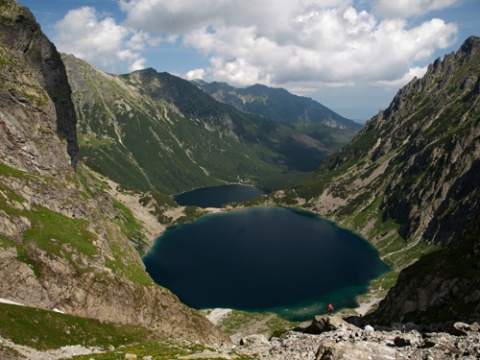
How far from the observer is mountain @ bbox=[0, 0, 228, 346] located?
79.9 m

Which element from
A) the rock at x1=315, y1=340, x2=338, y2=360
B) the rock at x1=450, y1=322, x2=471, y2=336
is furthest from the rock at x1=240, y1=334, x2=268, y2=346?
the rock at x1=450, y1=322, x2=471, y2=336

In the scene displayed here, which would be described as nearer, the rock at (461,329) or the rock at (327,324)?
the rock at (461,329)

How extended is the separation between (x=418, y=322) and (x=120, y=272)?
7055 centimetres

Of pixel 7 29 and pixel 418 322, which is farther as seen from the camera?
pixel 7 29

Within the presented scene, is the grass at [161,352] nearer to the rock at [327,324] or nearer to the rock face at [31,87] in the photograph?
the rock at [327,324]

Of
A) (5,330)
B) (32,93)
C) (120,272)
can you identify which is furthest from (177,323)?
(32,93)

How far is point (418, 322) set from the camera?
176 ft

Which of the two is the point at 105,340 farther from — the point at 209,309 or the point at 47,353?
the point at 209,309

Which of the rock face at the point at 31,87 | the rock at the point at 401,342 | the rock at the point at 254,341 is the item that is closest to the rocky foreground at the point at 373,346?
the rock at the point at 401,342

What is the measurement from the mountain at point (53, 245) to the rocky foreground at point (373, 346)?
38300 mm

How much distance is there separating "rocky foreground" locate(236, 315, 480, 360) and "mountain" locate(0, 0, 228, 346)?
38300mm

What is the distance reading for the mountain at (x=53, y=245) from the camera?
79875 millimetres

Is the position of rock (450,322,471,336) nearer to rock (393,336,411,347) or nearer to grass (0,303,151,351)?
rock (393,336,411,347)

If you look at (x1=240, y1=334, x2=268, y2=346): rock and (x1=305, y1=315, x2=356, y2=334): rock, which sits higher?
(x1=305, y1=315, x2=356, y2=334): rock
